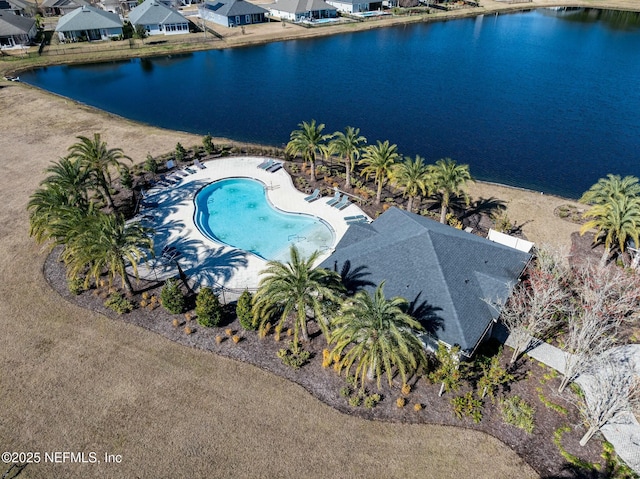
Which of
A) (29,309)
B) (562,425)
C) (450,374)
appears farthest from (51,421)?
(562,425)

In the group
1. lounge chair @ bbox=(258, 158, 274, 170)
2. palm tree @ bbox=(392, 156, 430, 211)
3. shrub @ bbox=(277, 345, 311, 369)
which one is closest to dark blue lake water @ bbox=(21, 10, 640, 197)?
lounge chair @ bbox=(258, 158, 274, 170)

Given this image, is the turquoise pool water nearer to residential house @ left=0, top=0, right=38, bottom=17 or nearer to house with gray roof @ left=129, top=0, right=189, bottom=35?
house with gray roof @ left=129, top=0, right=189, bottom=35

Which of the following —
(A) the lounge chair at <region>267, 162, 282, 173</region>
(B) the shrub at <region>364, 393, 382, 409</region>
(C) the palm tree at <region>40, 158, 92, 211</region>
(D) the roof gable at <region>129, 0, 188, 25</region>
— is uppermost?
(D) the roof gable at <region>129, 0, 188, 25</region>

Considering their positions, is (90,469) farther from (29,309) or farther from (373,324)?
(373,324)

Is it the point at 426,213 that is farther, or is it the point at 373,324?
the point at 426,213

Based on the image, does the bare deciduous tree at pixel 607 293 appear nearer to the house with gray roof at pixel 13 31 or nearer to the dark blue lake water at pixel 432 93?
the dark blue lake water at pixel 432 93

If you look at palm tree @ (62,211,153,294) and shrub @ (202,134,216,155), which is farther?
shrub @ (202,134,216,155)
